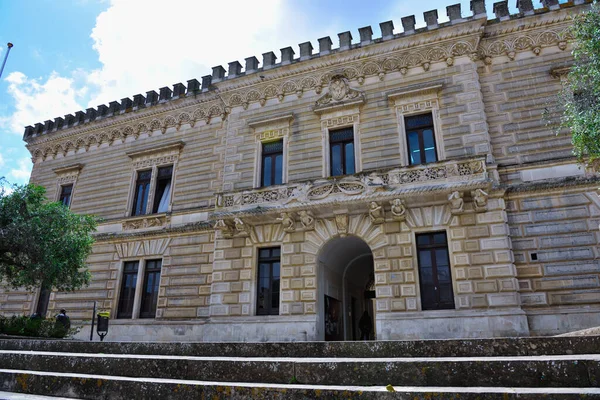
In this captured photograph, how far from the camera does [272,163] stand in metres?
17.7

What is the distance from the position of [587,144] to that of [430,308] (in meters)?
6.80

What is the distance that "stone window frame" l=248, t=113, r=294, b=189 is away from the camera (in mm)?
17361

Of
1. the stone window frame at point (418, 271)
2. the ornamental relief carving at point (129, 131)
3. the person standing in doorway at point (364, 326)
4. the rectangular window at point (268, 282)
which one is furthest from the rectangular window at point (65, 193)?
the stone window frame at point (418, 271)

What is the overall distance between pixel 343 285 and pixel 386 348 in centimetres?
1248

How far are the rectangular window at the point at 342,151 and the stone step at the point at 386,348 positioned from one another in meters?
10.6

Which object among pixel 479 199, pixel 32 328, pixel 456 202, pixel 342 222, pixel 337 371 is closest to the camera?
pixel 337 371

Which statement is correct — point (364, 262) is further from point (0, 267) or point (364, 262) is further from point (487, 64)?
point (0, 267)

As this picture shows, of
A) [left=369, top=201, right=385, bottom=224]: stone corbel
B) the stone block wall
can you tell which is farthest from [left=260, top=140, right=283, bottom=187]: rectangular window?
the stone block wall

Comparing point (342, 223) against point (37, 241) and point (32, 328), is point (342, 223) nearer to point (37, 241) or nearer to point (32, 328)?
point (37, 241)

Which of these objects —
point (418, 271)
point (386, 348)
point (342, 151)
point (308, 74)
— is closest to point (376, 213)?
point (418, 271)

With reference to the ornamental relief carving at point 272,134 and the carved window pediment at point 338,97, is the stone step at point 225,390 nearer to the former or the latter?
the ornamental relief carving at point 272,134

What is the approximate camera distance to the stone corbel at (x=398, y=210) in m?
13.9

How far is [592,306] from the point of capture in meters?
12.0

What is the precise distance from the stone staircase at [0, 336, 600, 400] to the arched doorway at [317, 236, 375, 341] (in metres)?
9.10
